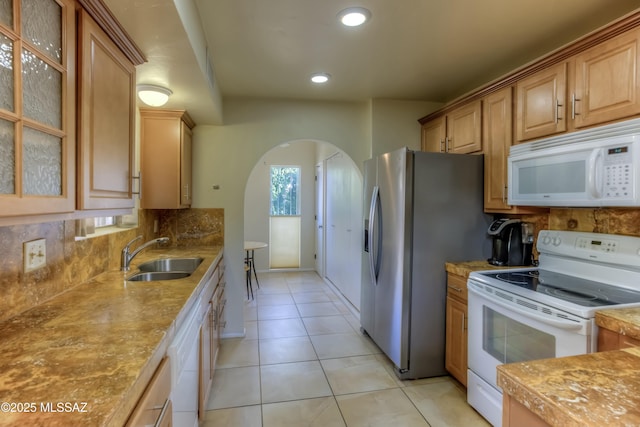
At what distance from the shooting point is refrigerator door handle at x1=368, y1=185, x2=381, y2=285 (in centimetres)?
283

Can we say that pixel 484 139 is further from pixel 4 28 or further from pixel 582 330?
pixel 4 28

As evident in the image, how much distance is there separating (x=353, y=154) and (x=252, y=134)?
1072 mm

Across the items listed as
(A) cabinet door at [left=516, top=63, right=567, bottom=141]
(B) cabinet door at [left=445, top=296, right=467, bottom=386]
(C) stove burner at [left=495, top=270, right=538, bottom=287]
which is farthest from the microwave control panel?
(B) cabinet door at [left=445, top=296, right=467, bottom=386]

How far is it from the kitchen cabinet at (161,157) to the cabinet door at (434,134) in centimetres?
233

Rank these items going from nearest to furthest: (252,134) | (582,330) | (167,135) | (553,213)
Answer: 1. (582,330)
2. (553,213)
3. (167,135)
4. (252,134)

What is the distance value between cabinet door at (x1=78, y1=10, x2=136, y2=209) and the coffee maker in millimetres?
2372

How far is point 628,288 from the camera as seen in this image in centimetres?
174

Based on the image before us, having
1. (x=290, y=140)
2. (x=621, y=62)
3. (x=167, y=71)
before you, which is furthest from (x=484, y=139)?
(x=167, y=71)

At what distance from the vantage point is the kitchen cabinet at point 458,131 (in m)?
2.62

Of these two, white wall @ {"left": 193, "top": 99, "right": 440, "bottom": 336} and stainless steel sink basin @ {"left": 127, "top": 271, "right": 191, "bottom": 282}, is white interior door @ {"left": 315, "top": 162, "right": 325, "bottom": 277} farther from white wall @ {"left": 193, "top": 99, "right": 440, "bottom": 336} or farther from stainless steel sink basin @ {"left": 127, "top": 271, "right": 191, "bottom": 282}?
stainless steel sink basin @ {"left": 127, "top": 271, "right": 191, "bottom": 282}

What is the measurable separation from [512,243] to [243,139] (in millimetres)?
2559

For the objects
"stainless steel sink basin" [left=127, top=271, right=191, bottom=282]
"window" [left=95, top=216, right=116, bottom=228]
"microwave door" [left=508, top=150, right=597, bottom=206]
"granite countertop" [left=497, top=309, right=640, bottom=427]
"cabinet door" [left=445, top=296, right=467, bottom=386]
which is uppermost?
"microwave door" [left=508, top=150, right=597, bottom=206]

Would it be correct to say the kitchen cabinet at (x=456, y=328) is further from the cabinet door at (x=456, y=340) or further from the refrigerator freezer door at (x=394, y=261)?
the refrigerator freezer door at (x=394, y=261)

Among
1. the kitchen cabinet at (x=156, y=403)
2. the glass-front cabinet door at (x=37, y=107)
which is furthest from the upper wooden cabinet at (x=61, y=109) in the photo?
the kitchen cabinet at (x=156, y=403)
